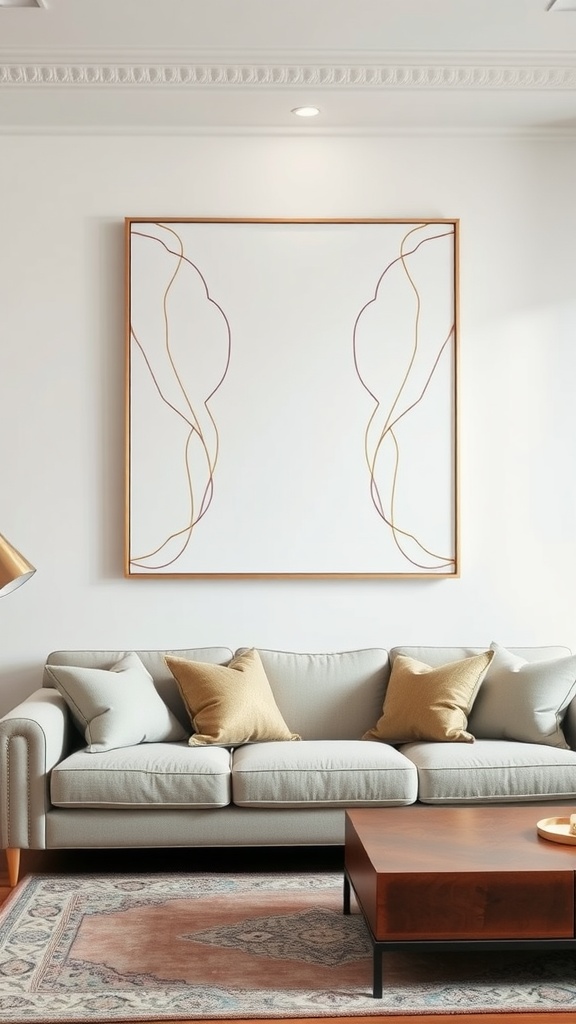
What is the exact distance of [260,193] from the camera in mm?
4617

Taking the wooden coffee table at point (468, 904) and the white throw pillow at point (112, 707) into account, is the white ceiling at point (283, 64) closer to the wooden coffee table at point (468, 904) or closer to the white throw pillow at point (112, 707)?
the white throw pillow at point (112, 707)

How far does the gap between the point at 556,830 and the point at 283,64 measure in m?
3.01

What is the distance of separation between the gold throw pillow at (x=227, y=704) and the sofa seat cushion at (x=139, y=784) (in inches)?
11.1

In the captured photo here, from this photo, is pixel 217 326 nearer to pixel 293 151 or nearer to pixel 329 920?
pixel 293 151

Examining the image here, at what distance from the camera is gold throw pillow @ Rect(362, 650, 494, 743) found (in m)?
3.99

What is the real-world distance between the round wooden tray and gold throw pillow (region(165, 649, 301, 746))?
4.12ft

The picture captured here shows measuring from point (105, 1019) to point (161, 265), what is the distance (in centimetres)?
308

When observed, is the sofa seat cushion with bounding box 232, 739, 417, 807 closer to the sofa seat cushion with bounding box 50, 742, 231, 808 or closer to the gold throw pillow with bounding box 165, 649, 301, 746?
the sofa seat cushion with bounding box 50, 742, 231, 808

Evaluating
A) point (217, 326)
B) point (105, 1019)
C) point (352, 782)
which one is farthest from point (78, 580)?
point (105, 1019)

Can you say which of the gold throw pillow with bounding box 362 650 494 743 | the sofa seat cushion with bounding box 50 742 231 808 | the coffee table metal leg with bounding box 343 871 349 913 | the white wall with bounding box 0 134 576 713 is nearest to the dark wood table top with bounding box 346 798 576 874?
the coffee table metal leg with bounding box 343 871 349 913

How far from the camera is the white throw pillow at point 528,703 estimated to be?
13.1ft

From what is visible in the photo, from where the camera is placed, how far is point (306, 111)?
4.39m

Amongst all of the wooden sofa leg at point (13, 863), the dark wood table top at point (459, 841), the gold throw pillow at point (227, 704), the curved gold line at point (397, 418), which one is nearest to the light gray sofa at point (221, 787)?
the wooden sofa leg at point (13, 863)

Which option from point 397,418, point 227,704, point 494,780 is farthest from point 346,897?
point 397,418
